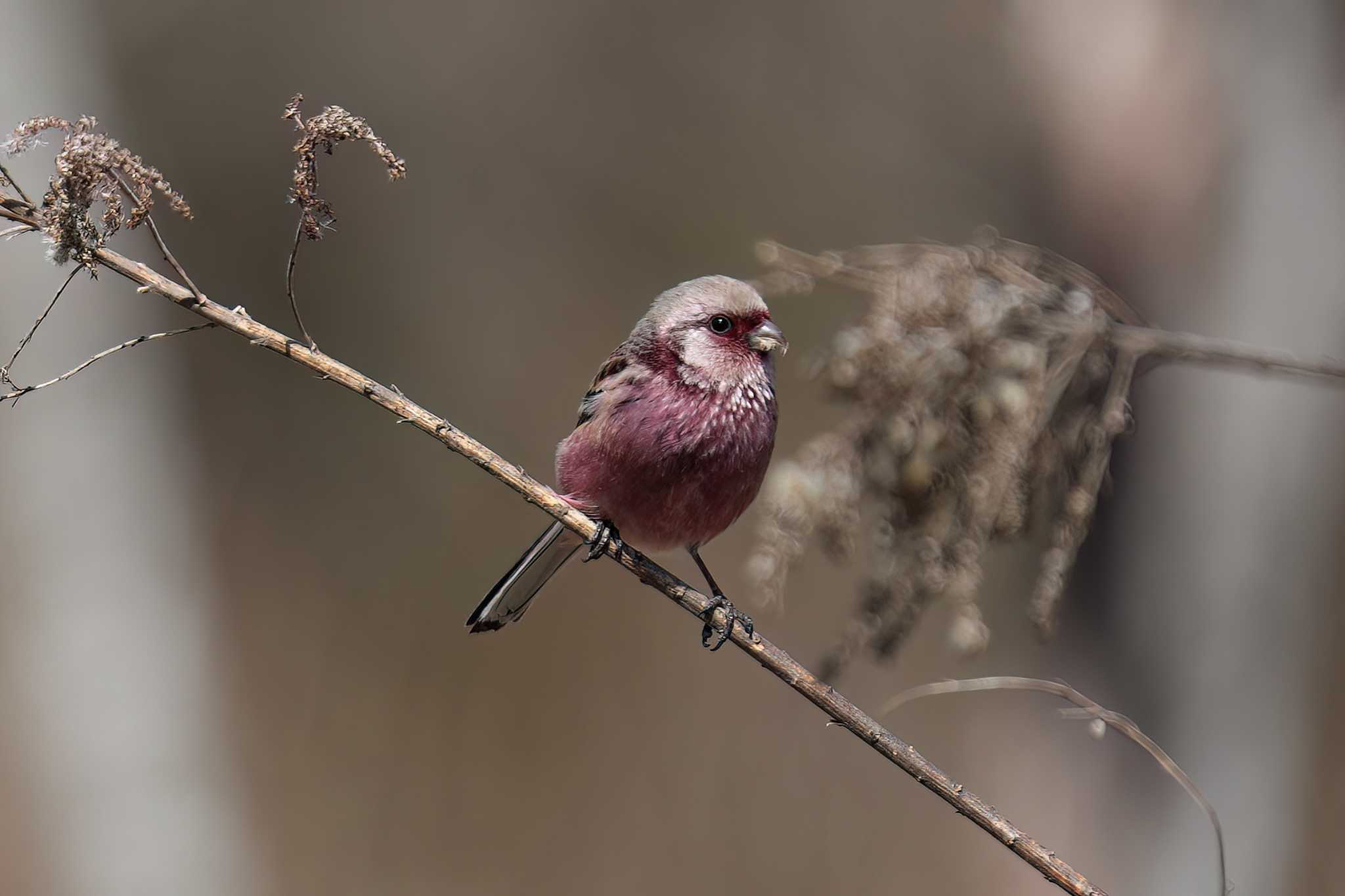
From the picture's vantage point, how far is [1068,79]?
3.64 metres

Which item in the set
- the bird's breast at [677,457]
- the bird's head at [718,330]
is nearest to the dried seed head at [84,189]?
the bird's breast at [677,457]

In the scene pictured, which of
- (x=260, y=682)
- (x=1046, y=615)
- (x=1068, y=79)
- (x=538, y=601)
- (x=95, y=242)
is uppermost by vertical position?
(x=1068, y=79)

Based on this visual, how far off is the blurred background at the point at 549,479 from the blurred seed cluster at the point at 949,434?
92 cm

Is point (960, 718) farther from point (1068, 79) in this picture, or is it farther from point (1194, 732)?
point (1068, 79)

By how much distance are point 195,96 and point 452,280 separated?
5.59 feet

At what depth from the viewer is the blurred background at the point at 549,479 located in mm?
3059

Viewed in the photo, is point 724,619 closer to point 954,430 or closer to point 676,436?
point 676,436

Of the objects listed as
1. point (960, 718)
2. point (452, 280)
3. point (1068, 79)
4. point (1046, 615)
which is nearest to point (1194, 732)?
point (1046, 615)

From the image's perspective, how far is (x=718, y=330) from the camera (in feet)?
8.61

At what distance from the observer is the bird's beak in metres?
2.59

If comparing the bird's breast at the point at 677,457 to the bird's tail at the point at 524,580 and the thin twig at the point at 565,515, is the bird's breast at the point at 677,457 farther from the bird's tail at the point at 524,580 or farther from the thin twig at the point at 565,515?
the thin twig at the point at 565,515

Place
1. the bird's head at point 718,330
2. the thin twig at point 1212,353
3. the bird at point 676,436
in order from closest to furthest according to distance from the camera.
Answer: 1. the thin twig at point 1212,353
2. the bird at point 676,436
3. the bird's head at point 718,330

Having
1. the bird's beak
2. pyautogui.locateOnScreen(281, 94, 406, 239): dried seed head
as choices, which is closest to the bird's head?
the bird's beak

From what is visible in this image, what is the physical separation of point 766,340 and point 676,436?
0.37m
